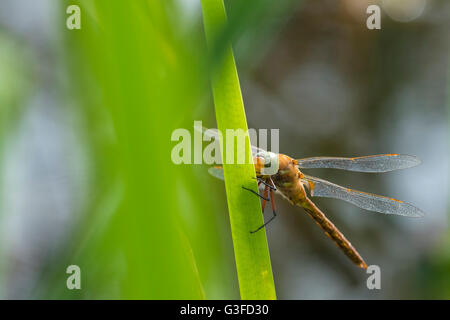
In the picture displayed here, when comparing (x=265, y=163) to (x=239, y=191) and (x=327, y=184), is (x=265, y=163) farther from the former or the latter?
(x=239, y=191)

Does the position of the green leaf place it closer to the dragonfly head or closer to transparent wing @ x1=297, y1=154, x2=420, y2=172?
the dragonfly head

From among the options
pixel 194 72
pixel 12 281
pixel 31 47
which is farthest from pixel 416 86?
pixel 194 72

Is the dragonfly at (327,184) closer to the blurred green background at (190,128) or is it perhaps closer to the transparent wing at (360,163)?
the transparent wing at (360,163)

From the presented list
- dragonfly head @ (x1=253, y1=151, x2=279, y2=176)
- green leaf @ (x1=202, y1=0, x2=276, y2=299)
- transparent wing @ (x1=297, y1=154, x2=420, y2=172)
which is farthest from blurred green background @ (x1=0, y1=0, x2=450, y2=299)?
transparent wing @ (x1=297, y1=154, x2=420, y2=172)

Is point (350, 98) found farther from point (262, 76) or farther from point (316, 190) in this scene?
point (316, 190)

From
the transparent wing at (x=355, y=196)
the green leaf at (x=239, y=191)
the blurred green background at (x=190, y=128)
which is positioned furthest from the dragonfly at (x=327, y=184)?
the green leaf at (x=239, y=191)

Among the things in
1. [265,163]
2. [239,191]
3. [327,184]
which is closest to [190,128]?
[239,191]
